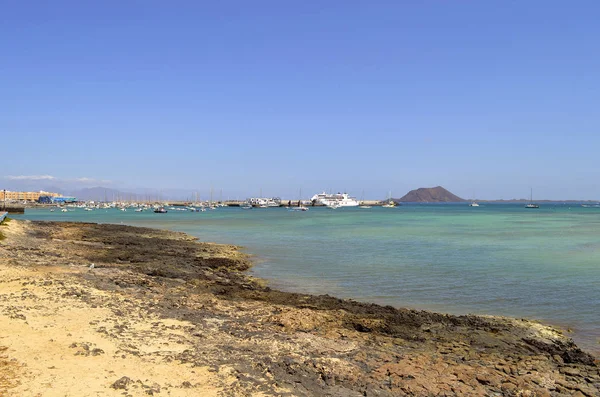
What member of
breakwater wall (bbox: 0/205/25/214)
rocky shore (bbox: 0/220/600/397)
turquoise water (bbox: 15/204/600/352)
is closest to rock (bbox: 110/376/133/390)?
rocky shore (bbox: 0/220/600/397)

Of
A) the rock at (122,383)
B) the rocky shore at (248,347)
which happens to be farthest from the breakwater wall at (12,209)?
the rock at (122,383)

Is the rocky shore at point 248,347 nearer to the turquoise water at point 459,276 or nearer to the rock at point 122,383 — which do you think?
the rock at point 122,383

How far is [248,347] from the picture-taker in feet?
32.6

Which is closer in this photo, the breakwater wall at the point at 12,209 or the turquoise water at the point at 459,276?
the turquoise water at the point at 459,276

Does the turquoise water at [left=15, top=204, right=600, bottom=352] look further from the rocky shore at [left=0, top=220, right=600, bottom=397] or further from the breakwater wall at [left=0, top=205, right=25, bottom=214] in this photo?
the breakwater wall at [left=0, top=205, right=25, bottom=214]

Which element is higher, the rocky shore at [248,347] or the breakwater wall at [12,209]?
the breakwater wall at [12,209]

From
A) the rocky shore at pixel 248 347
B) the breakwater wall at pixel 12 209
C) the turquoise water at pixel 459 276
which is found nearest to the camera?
the rocky shore at pixel 248 347

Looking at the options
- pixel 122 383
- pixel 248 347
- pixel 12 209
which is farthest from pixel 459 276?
pixel 12 209

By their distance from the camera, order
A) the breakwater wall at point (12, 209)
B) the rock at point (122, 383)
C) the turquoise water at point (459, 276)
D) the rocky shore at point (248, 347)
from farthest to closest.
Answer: the breakwater wall at point (12, 209)
the turquoise water at point (459, 276)
the rocky shore at point (248, 347)
the rock at point (122, 383)

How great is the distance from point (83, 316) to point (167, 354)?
3.46 m

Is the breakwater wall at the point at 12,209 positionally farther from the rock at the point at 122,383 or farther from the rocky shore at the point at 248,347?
the rock at the point at 122,383

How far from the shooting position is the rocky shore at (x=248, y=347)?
7.97m

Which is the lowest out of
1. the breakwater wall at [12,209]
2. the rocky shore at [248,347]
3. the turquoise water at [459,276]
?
the turquoise water at [459,276]

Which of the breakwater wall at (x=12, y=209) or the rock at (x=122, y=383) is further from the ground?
the breakwater wall at (x=12, y=209)
